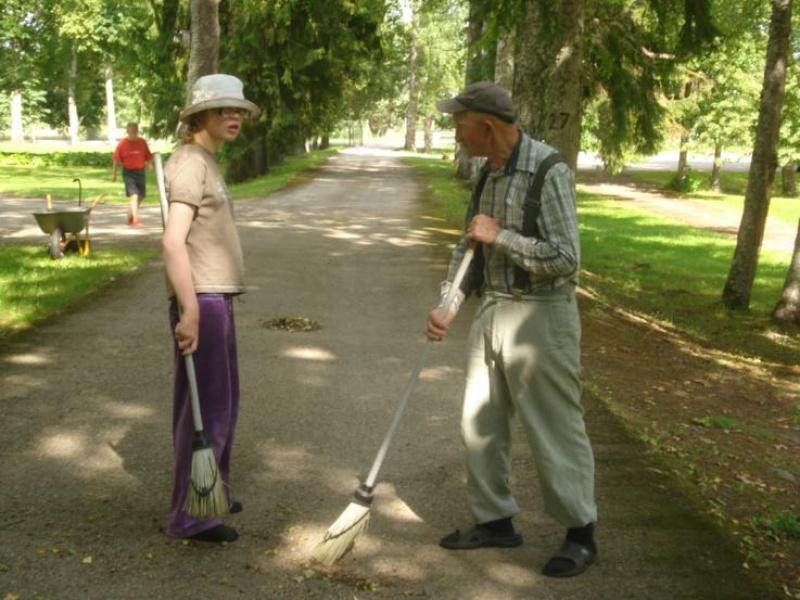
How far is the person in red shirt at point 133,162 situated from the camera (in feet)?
52.5

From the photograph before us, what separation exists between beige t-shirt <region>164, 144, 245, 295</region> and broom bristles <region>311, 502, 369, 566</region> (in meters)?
1.05

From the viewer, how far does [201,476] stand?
379cm

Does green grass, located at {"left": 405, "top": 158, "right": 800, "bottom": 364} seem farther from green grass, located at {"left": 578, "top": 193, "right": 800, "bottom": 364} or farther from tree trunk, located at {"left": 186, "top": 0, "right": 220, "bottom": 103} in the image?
tree trunk, located at {"left": 186, "top": 0, "right": 220, "bottom": 103}

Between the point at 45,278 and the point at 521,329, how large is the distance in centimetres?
778

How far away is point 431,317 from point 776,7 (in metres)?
10.2

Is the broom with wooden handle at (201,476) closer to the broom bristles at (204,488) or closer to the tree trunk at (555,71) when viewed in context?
the broom bristles at (204,488)

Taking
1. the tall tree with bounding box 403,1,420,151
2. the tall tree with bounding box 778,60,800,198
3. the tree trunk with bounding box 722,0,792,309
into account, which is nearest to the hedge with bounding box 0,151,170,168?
the tall tree with bounding box 403,1,420,151

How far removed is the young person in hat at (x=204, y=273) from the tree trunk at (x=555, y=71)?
5.93m

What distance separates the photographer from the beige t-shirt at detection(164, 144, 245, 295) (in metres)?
3.63

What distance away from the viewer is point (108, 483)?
15.1 feet

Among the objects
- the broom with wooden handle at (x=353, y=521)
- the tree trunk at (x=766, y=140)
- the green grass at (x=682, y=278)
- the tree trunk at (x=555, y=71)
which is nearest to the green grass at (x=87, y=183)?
the green grass at (x=682, y=278)

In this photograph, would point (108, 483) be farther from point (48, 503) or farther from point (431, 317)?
point (431, 317)

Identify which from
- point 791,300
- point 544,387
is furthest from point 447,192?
point 544,387

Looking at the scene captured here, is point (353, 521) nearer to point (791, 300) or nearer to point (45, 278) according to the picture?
point (45, 278)
